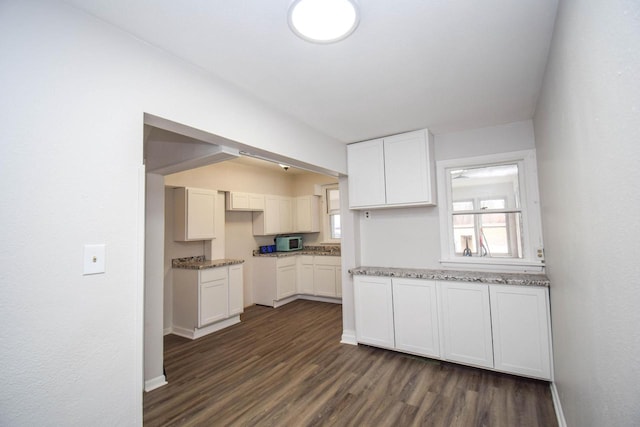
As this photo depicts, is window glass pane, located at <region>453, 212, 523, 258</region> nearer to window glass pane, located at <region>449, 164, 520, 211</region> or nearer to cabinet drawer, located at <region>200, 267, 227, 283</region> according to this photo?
window glass pane, located at <region>449, 164, 520, 211</region>

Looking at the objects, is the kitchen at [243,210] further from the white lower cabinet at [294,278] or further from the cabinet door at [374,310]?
the cabinet door at [374,310]

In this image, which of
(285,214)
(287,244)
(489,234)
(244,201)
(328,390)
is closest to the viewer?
(328,390)

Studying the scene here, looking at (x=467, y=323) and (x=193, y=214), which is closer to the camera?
(x=467, y=323)

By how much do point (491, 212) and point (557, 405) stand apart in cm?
170

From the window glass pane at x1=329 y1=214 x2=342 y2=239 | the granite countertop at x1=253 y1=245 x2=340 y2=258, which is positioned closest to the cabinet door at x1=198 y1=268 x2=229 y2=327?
the granite countertop at x1=253 y1=245 x2=340 y2=258

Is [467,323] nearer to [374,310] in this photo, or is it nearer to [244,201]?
[374,310]

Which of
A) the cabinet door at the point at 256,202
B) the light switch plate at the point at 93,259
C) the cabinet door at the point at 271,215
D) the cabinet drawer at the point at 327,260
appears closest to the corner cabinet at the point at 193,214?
the cabinet door at the point at 256,202

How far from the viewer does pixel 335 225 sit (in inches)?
234

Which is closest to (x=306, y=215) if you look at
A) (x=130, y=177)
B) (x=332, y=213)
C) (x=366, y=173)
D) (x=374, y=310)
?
(x=332, y=213)

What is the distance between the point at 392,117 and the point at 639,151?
7.09ft

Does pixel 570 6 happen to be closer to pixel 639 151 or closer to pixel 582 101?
pixel 582 101

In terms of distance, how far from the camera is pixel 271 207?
5.49m

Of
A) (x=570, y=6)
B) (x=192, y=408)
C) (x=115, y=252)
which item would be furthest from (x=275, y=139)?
(x=192, y=408)

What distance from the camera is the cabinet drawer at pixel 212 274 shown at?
12.6ft
